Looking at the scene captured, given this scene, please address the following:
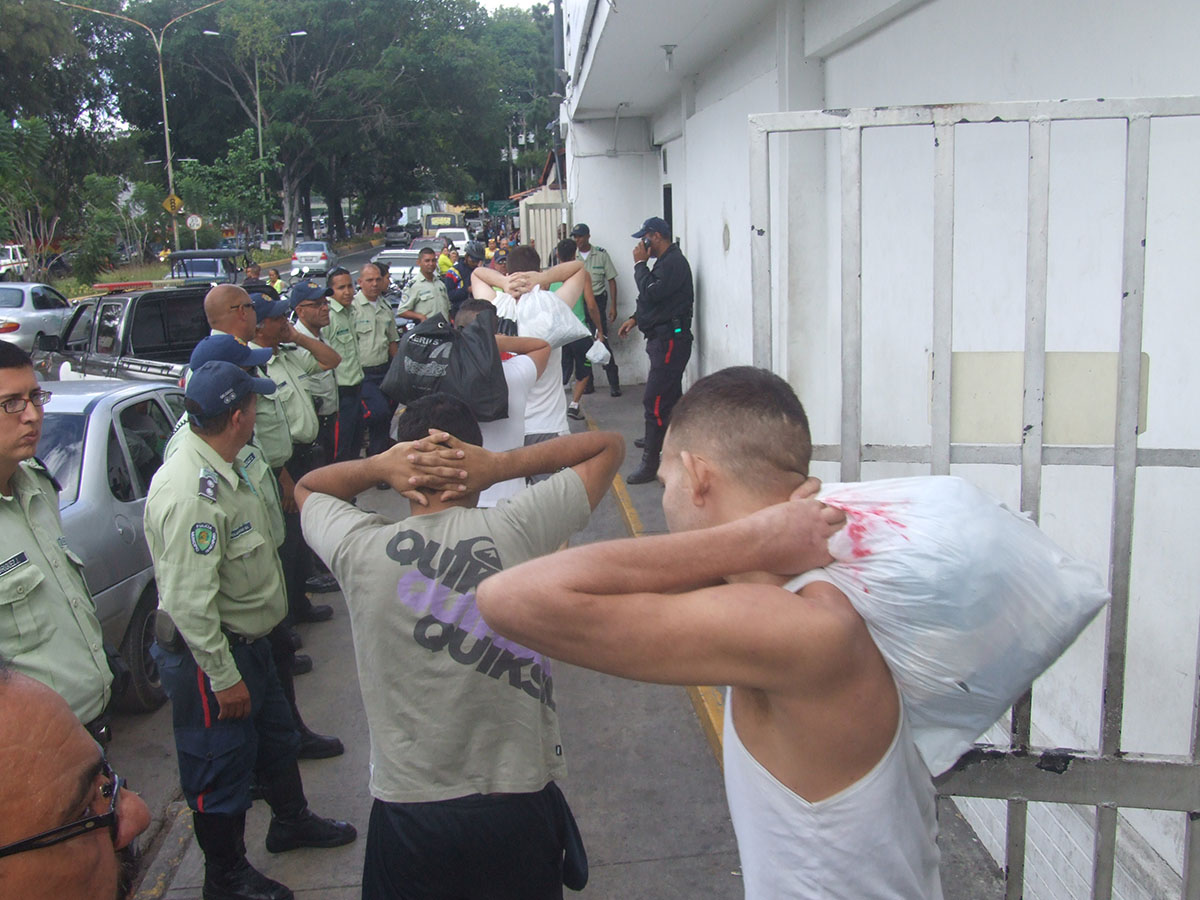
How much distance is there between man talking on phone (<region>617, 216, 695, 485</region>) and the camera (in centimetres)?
769

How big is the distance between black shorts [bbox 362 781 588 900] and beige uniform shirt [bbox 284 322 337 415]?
4.58 m

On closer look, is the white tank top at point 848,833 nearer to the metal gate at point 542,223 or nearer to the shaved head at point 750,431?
the shaved head at point 750,431

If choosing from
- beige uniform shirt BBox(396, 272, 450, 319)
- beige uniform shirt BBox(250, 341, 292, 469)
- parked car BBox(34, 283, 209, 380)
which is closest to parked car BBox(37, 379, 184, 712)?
beige uniform shirt BBox(250, 341, 292, 469)

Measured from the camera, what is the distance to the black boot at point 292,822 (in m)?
3.58

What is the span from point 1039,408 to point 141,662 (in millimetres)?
4516

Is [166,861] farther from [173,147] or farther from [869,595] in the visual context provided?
[173,147]

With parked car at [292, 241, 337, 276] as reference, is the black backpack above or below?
below

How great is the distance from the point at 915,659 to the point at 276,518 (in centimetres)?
290

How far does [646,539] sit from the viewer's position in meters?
1.49

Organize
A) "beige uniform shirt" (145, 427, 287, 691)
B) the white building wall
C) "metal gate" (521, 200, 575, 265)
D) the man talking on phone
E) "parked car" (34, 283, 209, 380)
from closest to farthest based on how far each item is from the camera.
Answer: the white building wall < "beige uniform shirt" (145, 427, 287, 691) < the man talking on phone < "parked car" (34, 283, 209, 380) < "metal gate" (521, 200, 575, 265)

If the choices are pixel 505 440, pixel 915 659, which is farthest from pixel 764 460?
pixel 505 440

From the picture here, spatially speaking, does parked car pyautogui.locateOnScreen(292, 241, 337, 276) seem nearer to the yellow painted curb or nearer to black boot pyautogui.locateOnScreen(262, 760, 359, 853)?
the yellow painted curb

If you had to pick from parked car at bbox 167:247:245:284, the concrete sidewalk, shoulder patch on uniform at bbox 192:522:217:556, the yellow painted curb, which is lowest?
the concrete sidewalk

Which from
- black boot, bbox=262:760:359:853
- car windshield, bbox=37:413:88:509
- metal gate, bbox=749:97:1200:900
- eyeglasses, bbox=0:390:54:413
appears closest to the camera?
metal gate, bbox=749:97:1200:900
